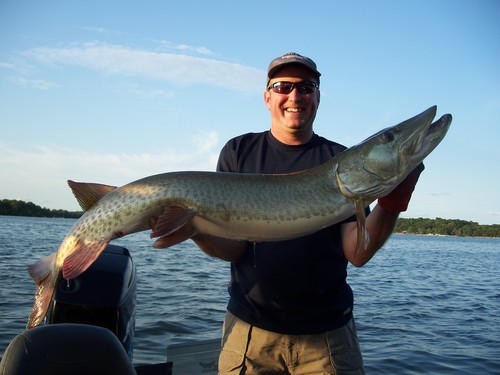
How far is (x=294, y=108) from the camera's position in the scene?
314 cm

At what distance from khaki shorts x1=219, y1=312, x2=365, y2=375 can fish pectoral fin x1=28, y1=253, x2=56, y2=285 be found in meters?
1.18

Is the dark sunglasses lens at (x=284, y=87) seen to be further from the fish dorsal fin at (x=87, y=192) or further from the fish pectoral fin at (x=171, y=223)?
the fish dorsal fin at (x=87, y=192)

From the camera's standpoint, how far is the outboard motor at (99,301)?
4.00 m

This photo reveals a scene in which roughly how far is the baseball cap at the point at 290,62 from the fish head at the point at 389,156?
0.76 meters

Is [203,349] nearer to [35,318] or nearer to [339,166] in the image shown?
[35,318]

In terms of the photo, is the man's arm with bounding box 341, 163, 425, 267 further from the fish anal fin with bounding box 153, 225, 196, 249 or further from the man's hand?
the fish anal fin with bounding box 153, 225, 196, 249

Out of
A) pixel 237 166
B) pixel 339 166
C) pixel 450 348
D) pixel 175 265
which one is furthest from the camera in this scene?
pixel 175 265

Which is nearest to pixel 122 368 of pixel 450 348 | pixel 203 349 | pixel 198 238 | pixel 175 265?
pixel 198 238

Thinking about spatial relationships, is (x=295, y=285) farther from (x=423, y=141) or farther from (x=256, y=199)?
(x=423, y=141)

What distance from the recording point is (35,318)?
9.13ft

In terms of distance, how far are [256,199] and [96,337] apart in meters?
1.13

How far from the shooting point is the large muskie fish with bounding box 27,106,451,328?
2.62 metres

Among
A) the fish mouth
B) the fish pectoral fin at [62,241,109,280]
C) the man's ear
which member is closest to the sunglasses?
the man's ear

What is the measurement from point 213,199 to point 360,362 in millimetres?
1376
